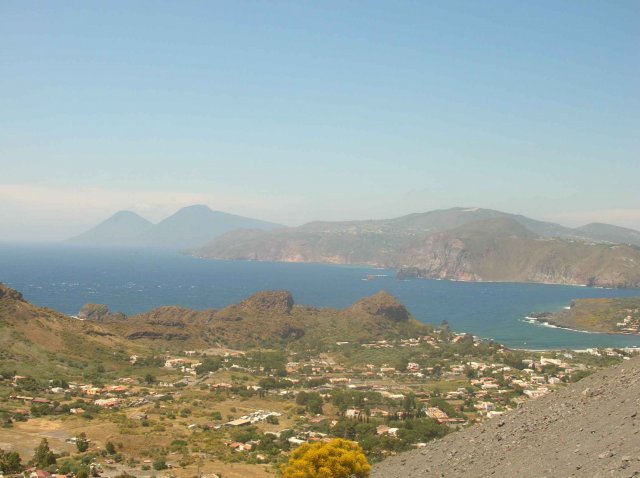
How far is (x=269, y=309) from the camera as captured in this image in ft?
377

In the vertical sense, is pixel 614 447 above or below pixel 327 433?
above

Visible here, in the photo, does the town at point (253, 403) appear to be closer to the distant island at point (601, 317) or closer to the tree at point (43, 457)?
Result: the tree at point (43, 457)

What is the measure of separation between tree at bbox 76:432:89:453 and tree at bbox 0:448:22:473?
5.28 m

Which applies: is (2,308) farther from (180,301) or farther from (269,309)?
(180,301)

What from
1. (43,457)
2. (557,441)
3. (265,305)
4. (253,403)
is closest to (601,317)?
(265,305)

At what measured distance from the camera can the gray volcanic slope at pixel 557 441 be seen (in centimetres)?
1488

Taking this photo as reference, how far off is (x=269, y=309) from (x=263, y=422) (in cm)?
6649

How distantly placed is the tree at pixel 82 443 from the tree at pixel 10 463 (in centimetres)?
528

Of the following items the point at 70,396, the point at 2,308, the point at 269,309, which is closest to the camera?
the point at 70,396

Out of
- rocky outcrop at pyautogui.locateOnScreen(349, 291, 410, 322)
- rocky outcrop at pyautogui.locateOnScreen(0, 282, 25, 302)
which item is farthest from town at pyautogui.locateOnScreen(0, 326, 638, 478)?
rocky outcrop at pyautogui.locateOnScreen(349, 291, 410, 322)

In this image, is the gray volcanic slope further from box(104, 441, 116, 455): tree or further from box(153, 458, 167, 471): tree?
box(104, 441, 116, 455): tree

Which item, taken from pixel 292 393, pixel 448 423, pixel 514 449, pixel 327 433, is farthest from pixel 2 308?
pixel 514 449

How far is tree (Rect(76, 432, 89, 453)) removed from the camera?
120 feet

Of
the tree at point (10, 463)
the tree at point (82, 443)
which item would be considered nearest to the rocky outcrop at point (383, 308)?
the tree at point (82, 443)
